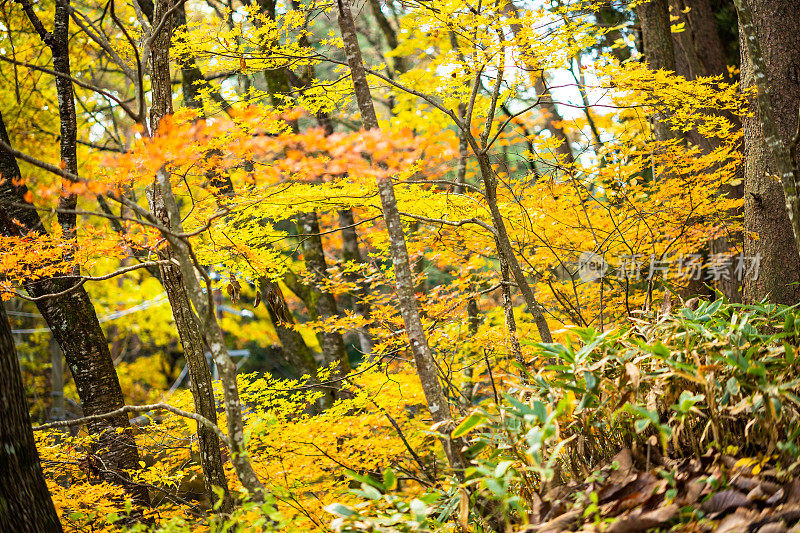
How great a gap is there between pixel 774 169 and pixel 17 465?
5.40 m

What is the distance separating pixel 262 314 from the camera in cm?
1277

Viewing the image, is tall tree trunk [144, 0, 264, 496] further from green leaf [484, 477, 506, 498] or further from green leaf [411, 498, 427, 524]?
green leaf [484, 477, 506, 498]

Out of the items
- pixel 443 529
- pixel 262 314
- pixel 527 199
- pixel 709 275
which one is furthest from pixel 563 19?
pixel 262 314

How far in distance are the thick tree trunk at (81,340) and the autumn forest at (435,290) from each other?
1.0 inches

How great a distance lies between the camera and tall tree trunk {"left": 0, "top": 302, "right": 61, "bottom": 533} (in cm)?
248

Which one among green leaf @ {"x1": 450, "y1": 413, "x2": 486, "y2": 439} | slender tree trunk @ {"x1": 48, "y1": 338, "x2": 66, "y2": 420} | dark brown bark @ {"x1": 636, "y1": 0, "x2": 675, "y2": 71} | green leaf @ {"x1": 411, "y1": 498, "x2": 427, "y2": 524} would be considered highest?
dark brown bark @ {"x1": 636, "y1": 0, "x2": 675, "y2": 71}

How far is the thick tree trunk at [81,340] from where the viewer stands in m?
6.41

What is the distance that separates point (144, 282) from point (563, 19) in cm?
1136

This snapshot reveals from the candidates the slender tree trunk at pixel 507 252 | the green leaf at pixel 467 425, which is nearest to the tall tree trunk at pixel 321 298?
the slender tree trunk at pixel 507 252

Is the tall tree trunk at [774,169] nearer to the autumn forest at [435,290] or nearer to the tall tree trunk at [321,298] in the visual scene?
the autumn forest at [435,290]

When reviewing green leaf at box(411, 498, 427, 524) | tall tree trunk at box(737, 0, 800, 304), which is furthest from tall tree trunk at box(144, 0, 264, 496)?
tall tree trunk at box(737, 0, 800, 304)

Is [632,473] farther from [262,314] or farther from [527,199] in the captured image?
[262,314]

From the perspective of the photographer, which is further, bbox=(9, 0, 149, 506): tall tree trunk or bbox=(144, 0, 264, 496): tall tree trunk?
bbox=(9, 0, 149, 506): tall tree trunk

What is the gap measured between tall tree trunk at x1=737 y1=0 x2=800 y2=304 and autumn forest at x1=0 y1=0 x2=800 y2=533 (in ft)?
0.07
